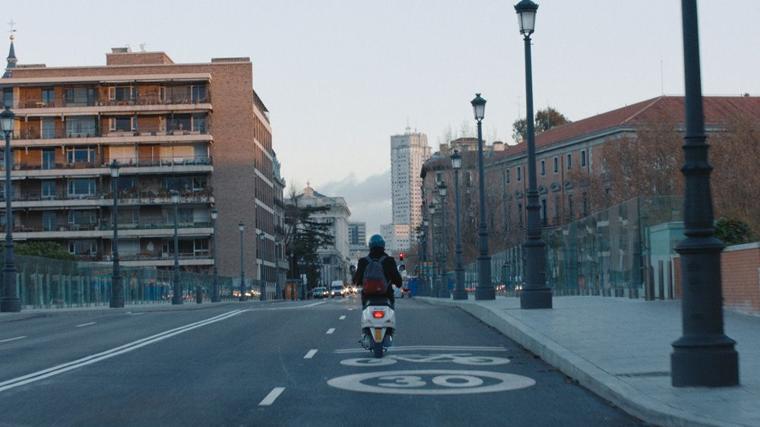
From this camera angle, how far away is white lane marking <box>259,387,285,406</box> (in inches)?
445

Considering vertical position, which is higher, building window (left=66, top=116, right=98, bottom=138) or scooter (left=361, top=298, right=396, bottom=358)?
building window (left=66, top=116, right=98, bottom=138)

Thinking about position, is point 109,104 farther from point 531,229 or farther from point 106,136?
point 531,229

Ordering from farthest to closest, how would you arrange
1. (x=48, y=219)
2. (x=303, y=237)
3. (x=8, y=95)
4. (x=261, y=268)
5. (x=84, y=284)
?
(x=303, y=237) → (x=261, y=268) → (x=48, y=219) → (x=8, y=95) → (x=84, y=284)

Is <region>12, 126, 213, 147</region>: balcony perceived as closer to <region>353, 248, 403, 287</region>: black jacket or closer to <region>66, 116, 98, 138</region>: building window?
<region>66, 116, 98, 138</region>: building window

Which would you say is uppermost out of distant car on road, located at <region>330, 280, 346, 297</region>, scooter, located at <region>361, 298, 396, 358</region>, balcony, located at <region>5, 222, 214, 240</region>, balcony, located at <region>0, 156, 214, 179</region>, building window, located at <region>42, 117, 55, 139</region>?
building window, located at <region>42, 117, 55, 139</region>

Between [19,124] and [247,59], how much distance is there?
882 inches

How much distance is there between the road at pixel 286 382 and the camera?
34.2 feet

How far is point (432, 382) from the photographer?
42.9 feet

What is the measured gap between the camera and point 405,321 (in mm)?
26000

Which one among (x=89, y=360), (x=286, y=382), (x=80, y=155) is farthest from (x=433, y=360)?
(x=80, y=155)

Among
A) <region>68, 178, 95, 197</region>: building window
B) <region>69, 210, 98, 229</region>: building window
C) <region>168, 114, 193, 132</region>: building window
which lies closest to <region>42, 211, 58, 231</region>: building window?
<region>69, 210, 98, 229</region>: building window

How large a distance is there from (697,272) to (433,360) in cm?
569

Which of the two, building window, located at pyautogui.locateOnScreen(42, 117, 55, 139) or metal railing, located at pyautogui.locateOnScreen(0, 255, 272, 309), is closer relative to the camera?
metal railing, located at pyautogui.locateOnScreen(0, 255, 272, 309)

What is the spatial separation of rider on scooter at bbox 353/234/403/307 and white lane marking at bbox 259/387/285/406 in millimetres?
4492
